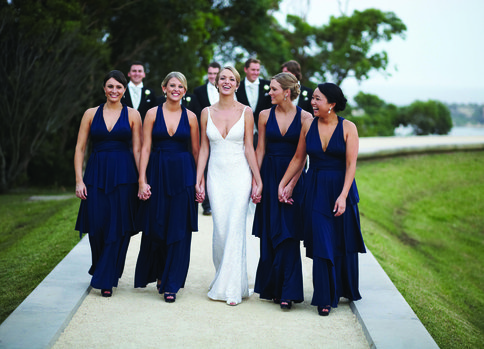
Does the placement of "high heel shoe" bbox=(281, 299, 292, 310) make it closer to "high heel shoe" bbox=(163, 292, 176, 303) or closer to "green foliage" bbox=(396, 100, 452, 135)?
"high heel shoe" bbox=(163, 292, 176, 303)

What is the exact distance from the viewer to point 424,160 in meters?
22.2

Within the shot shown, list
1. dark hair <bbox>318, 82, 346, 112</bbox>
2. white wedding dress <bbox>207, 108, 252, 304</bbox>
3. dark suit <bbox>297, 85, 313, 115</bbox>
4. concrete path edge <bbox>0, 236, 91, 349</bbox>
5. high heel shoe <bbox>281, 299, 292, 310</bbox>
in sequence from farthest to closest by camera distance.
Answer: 1. dark suit <bbox>297, 85, 313, 115</bbox>
2. white wedding dress <bbox>207, 108, 252, 304</bbox>
3. high heel shoe <bbox>281, 299, 292, 310</bbox>
4. dark hair <bbox>318, 82, 346, 112</bbox>
5. concrete path edge <bbox>0, 236, 91, 349</bbox>

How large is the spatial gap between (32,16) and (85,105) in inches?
182

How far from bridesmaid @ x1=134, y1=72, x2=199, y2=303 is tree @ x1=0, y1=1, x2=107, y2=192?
11.8m

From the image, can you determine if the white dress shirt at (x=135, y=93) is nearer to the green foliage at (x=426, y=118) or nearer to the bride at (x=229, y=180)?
the bride at (x=229, y=180)

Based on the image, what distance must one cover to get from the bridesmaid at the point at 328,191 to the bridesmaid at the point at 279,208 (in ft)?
0.52

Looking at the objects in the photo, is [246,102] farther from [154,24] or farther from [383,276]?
[154,24]

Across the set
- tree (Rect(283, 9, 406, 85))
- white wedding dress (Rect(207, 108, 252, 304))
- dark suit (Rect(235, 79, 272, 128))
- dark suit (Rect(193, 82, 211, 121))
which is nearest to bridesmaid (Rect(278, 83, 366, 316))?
white wedding dress (Rect(207, 108, 252, 304))

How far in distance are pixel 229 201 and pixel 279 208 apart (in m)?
0.53

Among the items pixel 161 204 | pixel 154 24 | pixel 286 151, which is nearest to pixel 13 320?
pixel 161 204

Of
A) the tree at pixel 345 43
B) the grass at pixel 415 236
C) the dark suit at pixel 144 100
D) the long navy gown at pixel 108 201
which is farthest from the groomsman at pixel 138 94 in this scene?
the tree at pixel 345 43

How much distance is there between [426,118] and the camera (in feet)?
151

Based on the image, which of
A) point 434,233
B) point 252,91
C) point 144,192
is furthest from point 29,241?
point 434,233

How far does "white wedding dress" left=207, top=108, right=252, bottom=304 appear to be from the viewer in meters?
6.52
